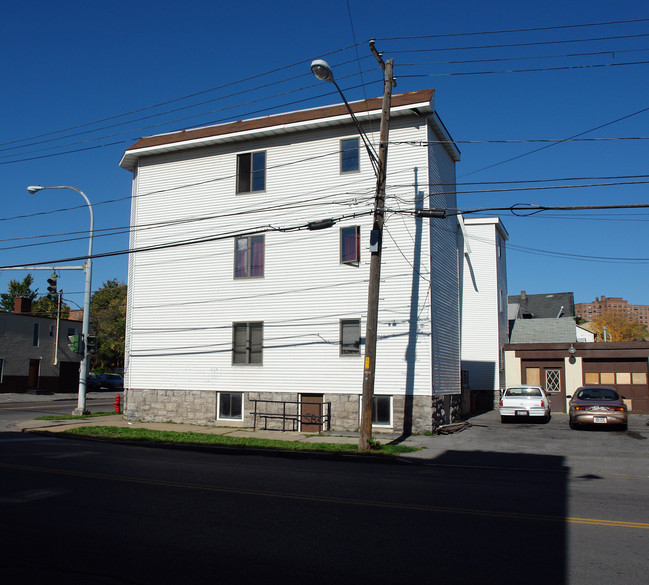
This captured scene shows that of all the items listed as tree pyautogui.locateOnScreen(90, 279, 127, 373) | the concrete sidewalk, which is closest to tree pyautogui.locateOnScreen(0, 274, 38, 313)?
tree pyautogui.locateOnScreen(90, 279, 127, 373)

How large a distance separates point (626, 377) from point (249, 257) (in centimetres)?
1890

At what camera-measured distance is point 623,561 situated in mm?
6449

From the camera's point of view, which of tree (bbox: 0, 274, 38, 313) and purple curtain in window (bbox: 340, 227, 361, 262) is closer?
purple curtain in window (bbox: 340, 227, 361, 262)

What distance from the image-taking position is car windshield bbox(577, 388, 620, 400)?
2240 cm

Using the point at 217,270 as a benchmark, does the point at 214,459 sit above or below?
below

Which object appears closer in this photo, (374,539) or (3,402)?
(374,539)

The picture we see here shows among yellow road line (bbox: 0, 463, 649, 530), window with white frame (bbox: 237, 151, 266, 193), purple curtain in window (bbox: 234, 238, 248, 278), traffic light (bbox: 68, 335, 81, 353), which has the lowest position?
yellow road line (bbox: 0, 463, 649, 530)

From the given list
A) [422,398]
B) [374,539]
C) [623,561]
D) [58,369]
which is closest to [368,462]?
[422,398]

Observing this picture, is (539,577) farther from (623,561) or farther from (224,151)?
(224,151)

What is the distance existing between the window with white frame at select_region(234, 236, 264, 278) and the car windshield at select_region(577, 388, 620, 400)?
13.1 m

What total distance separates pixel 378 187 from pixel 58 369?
1701 inches

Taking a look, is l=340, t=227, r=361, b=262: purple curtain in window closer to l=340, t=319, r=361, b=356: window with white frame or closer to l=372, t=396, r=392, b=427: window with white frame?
l=340, t=319, r=361, b=356: window with white frame

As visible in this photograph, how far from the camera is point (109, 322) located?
230 feet

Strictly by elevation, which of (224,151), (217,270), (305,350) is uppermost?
(224,151)
